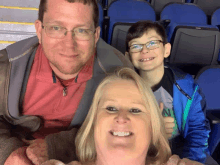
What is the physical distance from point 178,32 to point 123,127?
94cm

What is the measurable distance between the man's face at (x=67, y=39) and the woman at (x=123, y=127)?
0.12m

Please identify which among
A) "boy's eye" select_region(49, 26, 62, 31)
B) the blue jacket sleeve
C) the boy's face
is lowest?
the blue jacket sleeve

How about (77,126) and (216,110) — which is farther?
(216,110)

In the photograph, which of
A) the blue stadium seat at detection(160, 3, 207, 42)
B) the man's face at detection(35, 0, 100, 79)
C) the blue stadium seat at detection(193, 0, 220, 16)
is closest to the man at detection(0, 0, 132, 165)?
the man's face at detection(35, 0, 100, 79)

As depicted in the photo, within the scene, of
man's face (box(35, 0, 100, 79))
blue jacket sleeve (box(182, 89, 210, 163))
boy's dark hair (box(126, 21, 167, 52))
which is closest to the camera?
man's face (box(35, 0, 100, 79))

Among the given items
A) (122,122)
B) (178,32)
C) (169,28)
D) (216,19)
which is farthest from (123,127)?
(216,19)

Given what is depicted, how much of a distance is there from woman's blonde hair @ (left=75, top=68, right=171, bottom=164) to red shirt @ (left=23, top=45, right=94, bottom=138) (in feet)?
0.36

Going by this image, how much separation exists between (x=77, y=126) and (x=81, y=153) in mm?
107

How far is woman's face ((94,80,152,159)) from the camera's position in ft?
1.46

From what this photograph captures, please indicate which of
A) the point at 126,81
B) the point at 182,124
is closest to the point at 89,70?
the point at 126,81

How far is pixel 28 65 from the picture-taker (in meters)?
0.63

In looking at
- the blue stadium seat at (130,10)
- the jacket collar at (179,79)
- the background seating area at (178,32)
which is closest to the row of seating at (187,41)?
the background seating area at (178,32)

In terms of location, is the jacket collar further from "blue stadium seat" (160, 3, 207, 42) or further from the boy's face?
"blue stadium seat" (160, 3, 207, 42)

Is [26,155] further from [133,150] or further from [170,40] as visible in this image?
[170,40]
